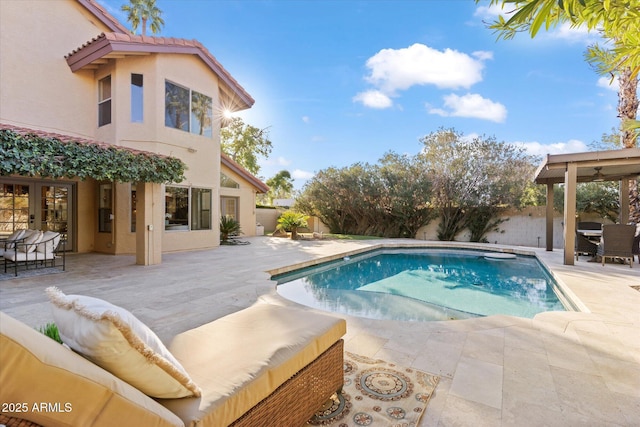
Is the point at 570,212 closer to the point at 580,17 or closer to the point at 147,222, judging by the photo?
the point at 580,17

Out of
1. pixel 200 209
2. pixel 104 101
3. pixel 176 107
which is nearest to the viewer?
pixel 104 101

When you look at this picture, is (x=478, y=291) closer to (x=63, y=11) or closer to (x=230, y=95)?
(x=230, y=95)

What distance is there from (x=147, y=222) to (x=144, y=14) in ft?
66.7

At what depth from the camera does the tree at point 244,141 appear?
2419 cm

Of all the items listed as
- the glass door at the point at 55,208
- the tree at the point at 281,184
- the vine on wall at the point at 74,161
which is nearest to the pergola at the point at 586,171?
the vine on wall at the point at 74,161

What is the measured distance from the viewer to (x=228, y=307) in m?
4.85

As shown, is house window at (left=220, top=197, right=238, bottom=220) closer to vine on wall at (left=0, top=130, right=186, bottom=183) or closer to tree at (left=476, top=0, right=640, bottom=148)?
vine on wall at (left=0, top=130, right=186, bottom=183)

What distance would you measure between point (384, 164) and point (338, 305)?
44.2 ft

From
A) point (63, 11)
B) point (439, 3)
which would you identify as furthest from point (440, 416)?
point (63, 11)

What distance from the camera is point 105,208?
34.2 feet

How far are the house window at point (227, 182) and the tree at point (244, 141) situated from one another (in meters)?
9.69

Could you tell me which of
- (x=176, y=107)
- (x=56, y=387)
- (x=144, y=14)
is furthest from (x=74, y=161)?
(x=144, y=14)

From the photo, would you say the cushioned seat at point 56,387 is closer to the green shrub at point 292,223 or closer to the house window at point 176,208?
the house window at point 176,208

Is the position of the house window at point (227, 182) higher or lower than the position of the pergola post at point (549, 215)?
higher
